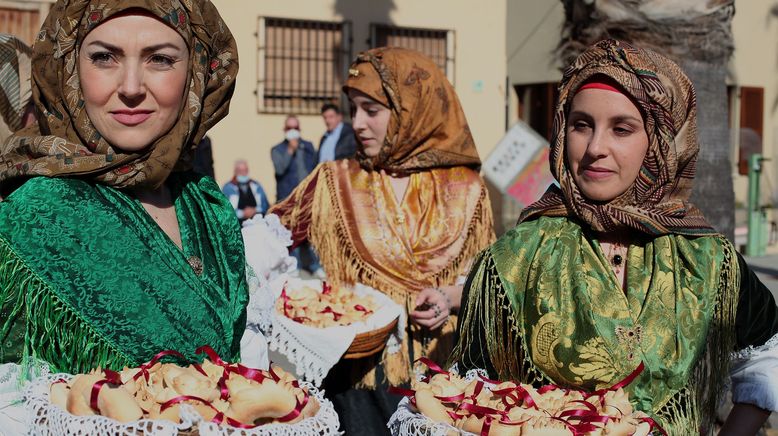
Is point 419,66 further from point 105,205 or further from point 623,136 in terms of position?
point 105,205

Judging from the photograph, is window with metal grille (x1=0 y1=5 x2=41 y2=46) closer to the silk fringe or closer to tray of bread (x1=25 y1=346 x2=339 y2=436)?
the silk fringe

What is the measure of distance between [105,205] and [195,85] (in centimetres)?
40

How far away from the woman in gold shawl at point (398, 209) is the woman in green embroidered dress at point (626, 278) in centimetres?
126

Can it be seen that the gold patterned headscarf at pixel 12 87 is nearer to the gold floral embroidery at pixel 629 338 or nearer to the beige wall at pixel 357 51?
the gold floral embroidery at pixel 629 338

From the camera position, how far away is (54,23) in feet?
7.95

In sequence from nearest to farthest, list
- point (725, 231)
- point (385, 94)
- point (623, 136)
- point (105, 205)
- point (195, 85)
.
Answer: point (105, 205) → point (195, 85) → point (623, 136) → point (385, 94) → point (725, 231)

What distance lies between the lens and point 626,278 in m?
2.73

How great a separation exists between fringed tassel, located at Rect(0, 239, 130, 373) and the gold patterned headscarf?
1.78 metres

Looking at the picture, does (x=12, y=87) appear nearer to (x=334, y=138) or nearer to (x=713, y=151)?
(x=713, y=151)

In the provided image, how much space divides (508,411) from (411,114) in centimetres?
243

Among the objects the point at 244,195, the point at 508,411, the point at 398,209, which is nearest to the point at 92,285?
the point at 508,411

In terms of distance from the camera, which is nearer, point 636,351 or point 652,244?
point 636,351

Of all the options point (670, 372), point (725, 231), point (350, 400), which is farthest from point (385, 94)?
point (670, 372)

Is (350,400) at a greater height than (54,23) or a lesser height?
lesser
